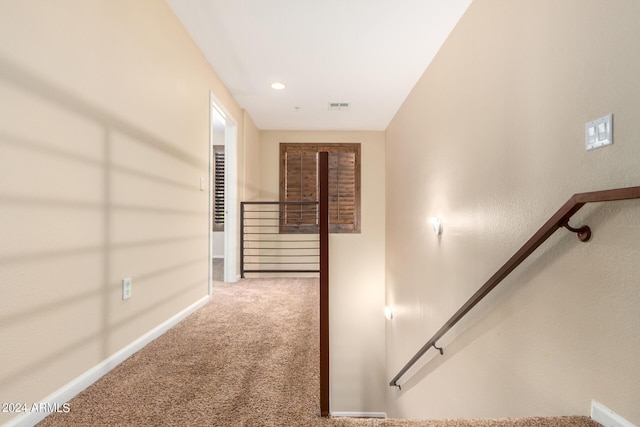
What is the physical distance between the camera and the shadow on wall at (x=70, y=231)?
1114mm

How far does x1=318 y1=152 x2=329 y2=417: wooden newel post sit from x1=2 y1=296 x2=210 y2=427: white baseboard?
3.65ft

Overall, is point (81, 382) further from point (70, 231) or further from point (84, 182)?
point (84, 182)

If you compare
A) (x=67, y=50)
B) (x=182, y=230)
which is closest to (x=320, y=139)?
(x=182, y=230)

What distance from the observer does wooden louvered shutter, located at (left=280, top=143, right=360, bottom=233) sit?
5578 millimetres

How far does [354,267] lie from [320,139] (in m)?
2.37

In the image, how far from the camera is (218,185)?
21.9 ft

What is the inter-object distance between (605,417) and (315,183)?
484 cm

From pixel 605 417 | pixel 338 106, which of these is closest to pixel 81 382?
pixel 605 417

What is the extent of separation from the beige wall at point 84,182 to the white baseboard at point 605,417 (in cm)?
213

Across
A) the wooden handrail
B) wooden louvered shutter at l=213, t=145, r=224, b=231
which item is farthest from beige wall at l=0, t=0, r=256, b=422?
wooden louvered shutter at l=213, t=145, r=224, b=231

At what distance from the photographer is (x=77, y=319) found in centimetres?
141

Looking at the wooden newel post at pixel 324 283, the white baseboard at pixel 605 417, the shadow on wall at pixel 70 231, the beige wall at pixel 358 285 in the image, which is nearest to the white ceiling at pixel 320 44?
the shadow on wall at pixel 70 231

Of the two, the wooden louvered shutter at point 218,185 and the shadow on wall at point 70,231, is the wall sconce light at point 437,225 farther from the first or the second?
the wooden louvered shutter at point 218,185

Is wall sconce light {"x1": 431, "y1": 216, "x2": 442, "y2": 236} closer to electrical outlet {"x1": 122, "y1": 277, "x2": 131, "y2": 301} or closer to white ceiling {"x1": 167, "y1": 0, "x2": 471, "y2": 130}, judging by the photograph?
white ceiling {"x1": 167, "y1": 0, "x2": 471, "y2": 130}
